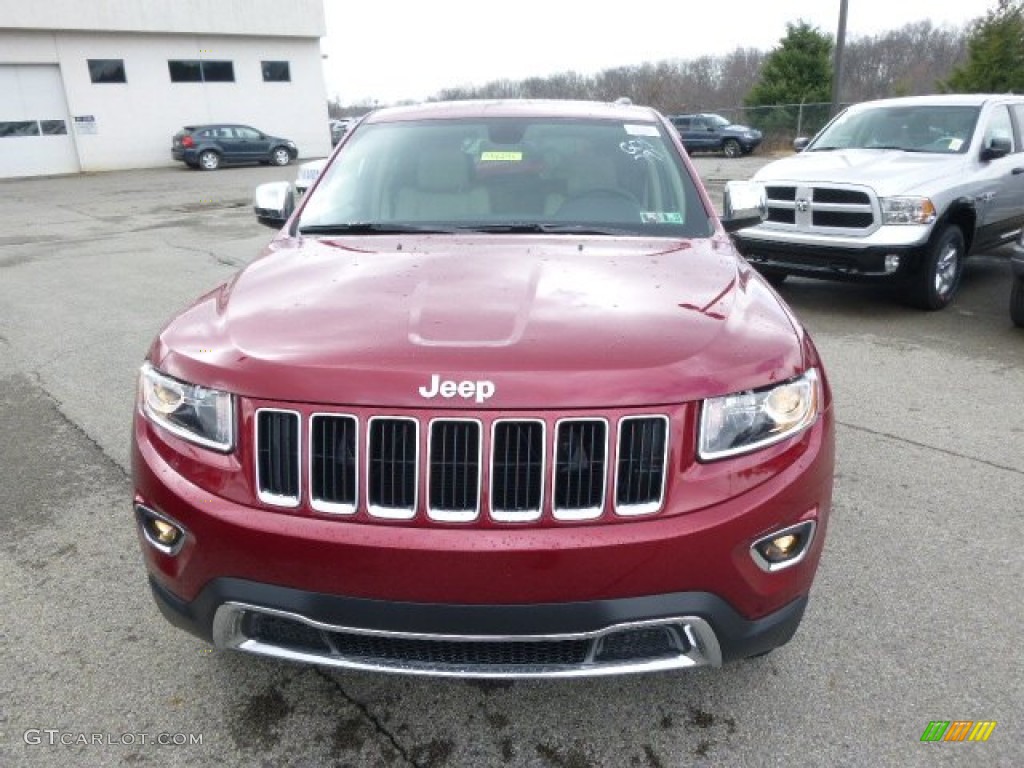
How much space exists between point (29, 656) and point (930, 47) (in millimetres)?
74157

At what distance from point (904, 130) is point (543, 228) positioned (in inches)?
251

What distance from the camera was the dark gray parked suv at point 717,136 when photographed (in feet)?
102

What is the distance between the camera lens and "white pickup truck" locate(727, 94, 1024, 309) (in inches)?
268

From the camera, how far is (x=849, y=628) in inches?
109

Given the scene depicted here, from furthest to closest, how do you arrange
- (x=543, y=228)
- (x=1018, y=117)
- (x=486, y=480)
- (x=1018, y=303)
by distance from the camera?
(x=1018, y=117)
(x=1018, y=303)
(x=543, y=228)
(x=486, y=480)

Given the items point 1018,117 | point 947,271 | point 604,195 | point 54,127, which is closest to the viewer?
point 604,195

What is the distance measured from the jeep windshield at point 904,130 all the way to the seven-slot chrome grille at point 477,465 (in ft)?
23.2

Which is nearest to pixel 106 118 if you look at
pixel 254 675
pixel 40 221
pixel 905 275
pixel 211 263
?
pixel 40 221

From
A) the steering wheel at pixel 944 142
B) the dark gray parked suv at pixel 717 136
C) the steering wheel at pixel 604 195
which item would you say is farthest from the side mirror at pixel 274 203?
the dark gray parked suv at pixel 717 136

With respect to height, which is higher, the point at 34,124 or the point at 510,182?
the point at 510,182

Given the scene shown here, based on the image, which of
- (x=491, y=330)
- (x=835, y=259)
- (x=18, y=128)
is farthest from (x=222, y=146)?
(x=491, y=330)

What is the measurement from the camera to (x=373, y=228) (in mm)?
3188

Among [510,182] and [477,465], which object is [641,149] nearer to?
[510,182]

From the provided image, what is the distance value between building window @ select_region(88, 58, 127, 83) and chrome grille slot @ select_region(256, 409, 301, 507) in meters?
31.0
